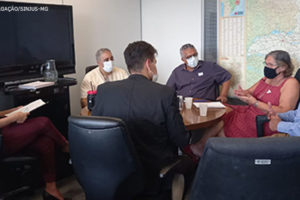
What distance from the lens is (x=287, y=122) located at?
7.20 ft

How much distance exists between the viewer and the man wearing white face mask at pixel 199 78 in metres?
3.43

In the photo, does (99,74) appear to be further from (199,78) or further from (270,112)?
(270,112)

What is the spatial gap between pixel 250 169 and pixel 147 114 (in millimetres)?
776

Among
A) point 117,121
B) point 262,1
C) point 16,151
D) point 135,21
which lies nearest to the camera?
point 117,121

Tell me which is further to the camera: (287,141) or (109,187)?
(109,187)

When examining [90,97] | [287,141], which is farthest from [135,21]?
[287,141]

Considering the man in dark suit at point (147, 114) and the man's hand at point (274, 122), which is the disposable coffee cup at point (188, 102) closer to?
the man's hand at point (274, 122)

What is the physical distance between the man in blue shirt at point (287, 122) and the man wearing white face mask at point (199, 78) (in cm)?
95

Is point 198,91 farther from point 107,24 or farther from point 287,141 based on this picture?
point 287,141

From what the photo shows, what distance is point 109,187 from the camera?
1567 mm

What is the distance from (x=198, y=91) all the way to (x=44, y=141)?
1776 mm

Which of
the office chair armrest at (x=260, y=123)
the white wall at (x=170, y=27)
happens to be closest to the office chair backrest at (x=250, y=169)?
the office chair armrest at (x=260, y=123)

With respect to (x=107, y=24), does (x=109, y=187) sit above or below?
below

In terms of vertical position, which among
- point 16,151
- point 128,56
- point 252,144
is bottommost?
point 16,151
